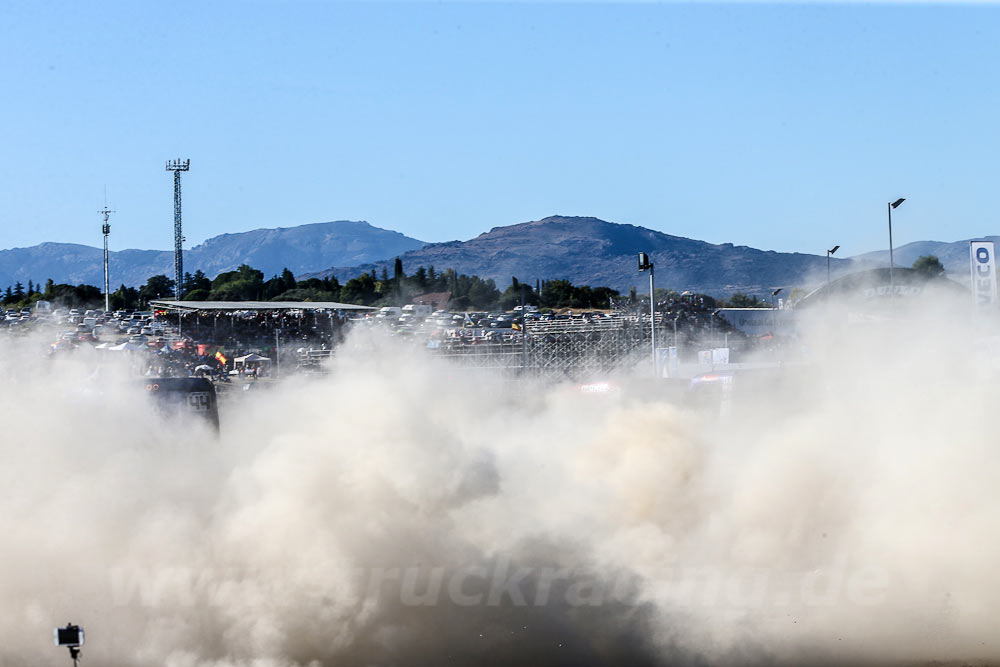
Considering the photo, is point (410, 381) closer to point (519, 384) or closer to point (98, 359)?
point (98, 359)

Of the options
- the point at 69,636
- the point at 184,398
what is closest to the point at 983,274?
the point at 184,398

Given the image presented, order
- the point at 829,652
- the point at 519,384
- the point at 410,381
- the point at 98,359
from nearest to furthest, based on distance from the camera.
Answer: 1. the point at 829,652
2. the point at 98,359
3. the point at 410,381
4. the point at 519,384

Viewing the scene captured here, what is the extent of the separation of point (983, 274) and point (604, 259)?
83.4m

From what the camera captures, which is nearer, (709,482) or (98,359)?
(709,482)

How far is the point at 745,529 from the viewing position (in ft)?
43.7

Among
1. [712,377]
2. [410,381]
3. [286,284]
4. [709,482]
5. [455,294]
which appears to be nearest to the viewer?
[709,482]

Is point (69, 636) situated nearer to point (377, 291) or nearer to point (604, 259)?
point (377, 291)

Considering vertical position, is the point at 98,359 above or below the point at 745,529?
above

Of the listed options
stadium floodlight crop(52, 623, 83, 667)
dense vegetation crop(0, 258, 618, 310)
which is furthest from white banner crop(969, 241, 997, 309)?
dense vegetation crop(0, 258, 618, 310)

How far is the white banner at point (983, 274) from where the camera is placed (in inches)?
929

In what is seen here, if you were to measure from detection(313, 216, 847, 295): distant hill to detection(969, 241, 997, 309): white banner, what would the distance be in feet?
158

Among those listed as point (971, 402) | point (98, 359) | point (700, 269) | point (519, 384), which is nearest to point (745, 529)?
point (971, 402)

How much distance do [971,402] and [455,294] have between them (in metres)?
37.8

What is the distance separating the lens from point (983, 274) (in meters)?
24.5
